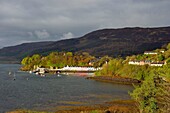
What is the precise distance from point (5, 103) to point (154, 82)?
36031 millimetres

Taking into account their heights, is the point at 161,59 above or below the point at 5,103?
above

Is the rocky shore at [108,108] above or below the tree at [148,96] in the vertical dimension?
below

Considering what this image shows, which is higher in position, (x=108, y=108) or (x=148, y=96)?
(x=148, y=96)

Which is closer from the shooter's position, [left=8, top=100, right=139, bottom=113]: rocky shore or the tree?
the tree

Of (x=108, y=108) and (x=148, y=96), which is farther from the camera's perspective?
(x=108, y=108)

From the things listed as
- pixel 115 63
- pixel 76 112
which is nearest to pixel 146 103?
pixel 76 112

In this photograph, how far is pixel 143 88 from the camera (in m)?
38.7

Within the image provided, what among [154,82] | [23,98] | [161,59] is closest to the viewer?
[154,82]

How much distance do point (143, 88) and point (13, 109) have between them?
27.5 meters

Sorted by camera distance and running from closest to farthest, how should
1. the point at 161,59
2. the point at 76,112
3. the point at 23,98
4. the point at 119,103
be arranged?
the point at 76,112 → the point at 119,103 → the point at 23,98 → the point at 161,59

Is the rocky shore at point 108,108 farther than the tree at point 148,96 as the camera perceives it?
Yes

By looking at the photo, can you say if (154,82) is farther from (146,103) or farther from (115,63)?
(115,63)

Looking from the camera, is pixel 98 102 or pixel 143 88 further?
pixel 98 102

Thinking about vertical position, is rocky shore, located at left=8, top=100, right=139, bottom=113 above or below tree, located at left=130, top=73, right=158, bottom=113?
below
